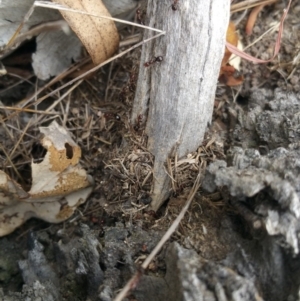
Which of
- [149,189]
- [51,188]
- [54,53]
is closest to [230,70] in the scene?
[149,189]

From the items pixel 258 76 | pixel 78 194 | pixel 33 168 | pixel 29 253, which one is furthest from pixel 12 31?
pixel 258 76

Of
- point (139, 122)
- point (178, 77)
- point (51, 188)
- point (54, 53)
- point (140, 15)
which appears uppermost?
point (140, 15)

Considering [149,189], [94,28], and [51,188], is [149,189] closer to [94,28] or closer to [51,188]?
[51,188]

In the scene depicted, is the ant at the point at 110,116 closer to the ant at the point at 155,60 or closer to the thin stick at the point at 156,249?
the ant at the point at 155,60

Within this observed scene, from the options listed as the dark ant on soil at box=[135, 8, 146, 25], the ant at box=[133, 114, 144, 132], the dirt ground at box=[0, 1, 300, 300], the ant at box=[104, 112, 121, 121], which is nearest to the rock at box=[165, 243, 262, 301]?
the dirt ground at box=[0, 1, 300, 300]

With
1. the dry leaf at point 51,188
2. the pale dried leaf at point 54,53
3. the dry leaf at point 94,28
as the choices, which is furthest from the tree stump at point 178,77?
the pale dried leaf at point 54,53

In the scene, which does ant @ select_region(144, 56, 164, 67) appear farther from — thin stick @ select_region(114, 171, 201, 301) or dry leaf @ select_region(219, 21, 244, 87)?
thin stick @ select_region(114, 171, 201, 301)
